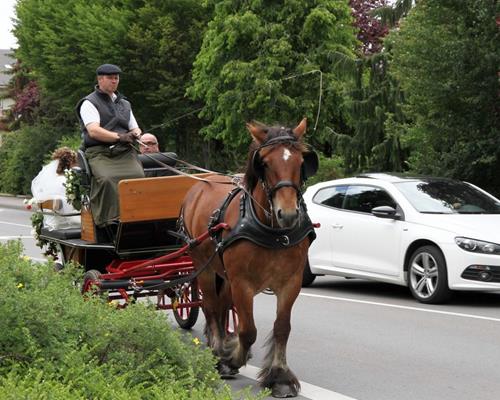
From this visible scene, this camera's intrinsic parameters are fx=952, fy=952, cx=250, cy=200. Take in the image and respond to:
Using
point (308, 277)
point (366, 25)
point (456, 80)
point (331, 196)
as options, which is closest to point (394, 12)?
point (456, 80)

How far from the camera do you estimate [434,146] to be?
1805cm

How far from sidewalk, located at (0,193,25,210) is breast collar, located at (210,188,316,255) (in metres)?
36.8

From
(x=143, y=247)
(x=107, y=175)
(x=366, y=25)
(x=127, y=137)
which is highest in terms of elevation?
(x=366, y=25)

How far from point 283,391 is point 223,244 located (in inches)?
46.1

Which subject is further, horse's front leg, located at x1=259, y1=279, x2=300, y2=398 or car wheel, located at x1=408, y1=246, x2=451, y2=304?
car wheel, located at x1=408, y1=246, x2=451, y2=304

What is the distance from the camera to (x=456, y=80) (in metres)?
16.5

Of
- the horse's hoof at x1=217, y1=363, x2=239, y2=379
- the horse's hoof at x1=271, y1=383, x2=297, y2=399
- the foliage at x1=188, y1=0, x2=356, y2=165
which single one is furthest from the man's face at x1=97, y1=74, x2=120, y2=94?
the foliage at x1=188, y1=0, x2=356, y2=165

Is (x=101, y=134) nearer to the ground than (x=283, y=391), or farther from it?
farther from it

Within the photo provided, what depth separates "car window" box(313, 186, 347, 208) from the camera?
533 inches

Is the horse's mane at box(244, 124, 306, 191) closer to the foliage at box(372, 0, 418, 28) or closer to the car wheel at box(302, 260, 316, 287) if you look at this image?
the car wheel at box(302, 260, 316, 287)

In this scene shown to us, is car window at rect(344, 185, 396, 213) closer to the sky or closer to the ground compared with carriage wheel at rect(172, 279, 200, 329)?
closer to the sky


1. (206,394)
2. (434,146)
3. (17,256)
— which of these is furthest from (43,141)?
(206,394)

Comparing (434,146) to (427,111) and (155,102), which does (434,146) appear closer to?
(427,111)

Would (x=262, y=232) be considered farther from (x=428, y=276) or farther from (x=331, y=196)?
(x=331, y=196)
